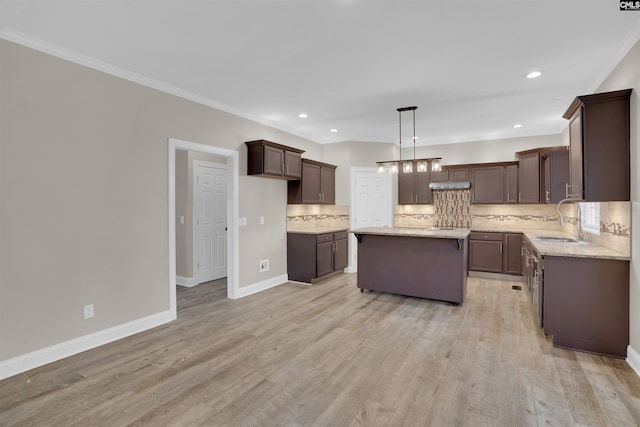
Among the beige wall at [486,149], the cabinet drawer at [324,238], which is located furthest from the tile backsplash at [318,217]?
the beige wall at [486,149]

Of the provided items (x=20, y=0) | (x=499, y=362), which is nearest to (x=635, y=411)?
(x=499, y=362)

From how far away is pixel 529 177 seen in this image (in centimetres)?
580

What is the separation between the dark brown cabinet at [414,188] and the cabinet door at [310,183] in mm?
1834

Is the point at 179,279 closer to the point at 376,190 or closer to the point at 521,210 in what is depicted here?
the point at 376,190

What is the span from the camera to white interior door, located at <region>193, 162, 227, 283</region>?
5.70 meters

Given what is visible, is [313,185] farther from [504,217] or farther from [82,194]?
[504,217]

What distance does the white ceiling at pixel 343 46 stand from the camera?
2369mm

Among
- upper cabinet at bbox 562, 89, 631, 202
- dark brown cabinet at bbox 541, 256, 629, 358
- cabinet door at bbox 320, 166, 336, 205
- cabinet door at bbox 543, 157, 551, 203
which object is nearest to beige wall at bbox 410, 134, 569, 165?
cabinet door at bbox 543, 157, 551, 203

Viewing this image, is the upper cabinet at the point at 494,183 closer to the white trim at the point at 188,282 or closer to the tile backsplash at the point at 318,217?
the tile backsplash at the point at 318,217

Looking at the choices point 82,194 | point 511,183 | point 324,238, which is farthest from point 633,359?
point 82,194

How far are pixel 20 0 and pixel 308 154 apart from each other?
4676 mm

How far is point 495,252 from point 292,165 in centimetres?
405

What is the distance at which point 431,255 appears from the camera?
14.9 ft

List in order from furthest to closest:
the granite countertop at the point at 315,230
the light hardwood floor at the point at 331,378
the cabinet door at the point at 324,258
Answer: the granite countertop at the point at 315,230 → the cabinet door at the point at 324,258 → the light hardwood floor at the point at 331,378
